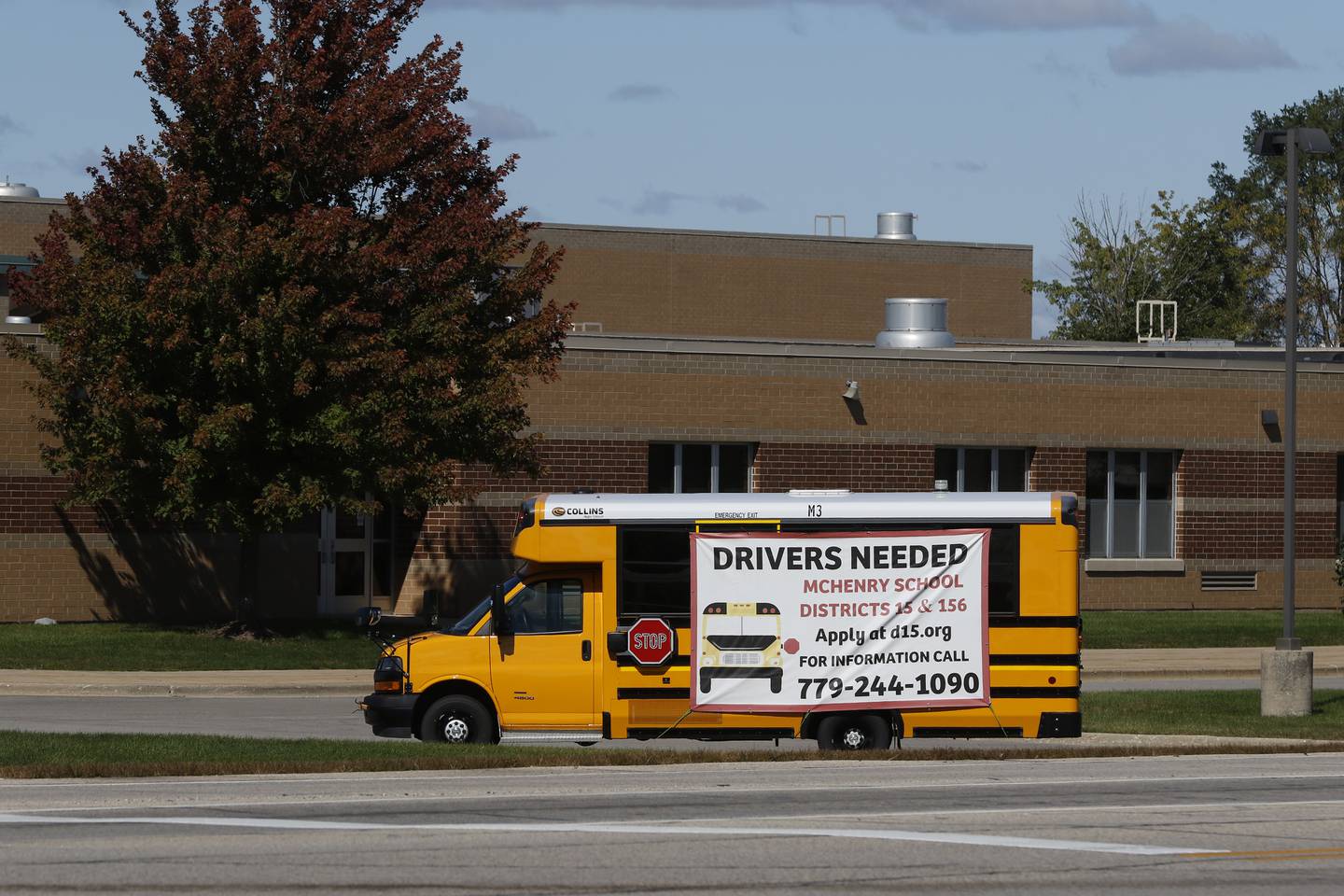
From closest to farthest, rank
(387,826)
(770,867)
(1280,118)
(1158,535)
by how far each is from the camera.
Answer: (770,867) < (387,826) < (1158,535) < (1280,118)

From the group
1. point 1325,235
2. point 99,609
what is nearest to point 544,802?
point 99,609

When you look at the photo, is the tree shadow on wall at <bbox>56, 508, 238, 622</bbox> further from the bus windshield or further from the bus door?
the bus door

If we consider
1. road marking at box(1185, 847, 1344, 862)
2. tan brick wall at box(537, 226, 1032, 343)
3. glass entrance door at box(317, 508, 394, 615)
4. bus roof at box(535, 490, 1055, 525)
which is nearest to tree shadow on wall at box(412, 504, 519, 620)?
glass entrance door at box(317, 508, 394, 615)

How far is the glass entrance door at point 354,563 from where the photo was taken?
36.0 m

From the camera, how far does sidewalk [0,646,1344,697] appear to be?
80.9ft

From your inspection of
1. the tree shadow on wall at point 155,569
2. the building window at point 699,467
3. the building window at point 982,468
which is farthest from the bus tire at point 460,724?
the building window at point 982,468

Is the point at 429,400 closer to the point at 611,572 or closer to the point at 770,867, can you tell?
the point at 611,572

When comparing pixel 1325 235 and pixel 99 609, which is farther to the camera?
pixel 1325 235

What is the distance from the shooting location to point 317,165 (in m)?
28.5

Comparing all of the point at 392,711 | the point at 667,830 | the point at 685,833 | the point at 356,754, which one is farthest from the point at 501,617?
the point at 685,833

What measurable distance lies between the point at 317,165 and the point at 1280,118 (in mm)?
73174

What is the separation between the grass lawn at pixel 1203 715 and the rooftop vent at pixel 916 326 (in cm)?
1911

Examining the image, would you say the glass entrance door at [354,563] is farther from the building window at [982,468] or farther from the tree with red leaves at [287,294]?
the building window at [982,468]

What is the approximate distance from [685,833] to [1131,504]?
2853 cm
